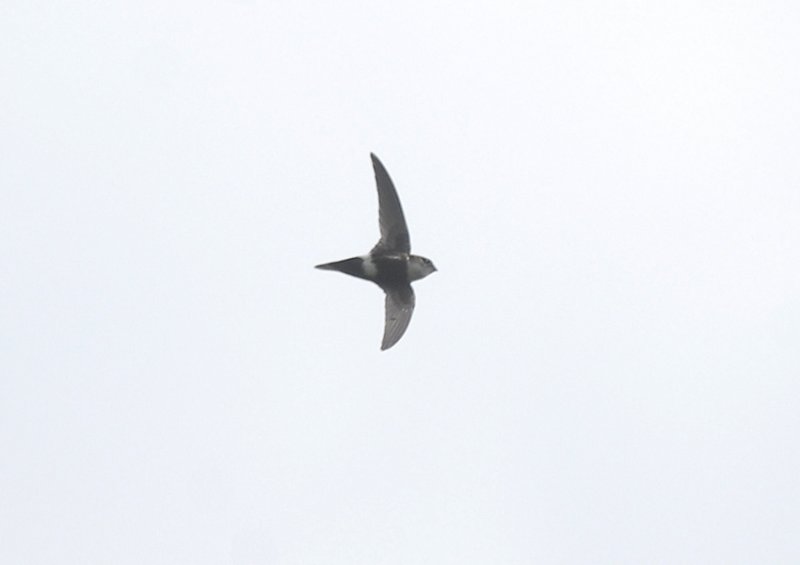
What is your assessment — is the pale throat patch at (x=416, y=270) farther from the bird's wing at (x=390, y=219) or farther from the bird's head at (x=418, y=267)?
the bird's wing at (x=390, y=219)

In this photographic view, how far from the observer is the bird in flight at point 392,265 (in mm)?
31172

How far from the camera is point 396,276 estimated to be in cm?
3170

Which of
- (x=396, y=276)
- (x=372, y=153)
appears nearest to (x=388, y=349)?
(x=396, y=276)

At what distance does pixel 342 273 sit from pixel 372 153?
241cm

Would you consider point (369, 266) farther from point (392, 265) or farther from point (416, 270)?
point (416, 270)

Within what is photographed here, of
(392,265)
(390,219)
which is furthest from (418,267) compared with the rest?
(390,219)

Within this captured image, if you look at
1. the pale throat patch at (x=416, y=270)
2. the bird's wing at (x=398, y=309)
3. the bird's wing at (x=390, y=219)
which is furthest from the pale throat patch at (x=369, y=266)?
the pale throat patch at (x=416, y=270)

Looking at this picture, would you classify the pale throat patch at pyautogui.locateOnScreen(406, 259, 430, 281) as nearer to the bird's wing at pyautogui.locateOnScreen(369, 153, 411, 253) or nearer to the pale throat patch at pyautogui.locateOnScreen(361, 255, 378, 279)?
the bird's wing at pyautogui.locateOnScreen(369, 153, 411, 253)

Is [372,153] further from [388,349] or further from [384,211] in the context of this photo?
[388,349]

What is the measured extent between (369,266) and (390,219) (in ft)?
3.31

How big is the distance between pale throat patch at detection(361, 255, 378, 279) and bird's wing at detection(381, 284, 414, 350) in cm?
52

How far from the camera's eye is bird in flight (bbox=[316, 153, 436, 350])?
3117cm

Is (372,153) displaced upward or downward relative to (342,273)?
upward

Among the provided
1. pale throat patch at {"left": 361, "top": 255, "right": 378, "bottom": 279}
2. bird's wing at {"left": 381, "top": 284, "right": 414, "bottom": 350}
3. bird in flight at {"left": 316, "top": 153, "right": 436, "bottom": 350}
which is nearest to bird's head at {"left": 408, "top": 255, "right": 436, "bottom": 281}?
bird in flight at {"left": 316, "top": 153, "right": 436, "bottom": 350}
